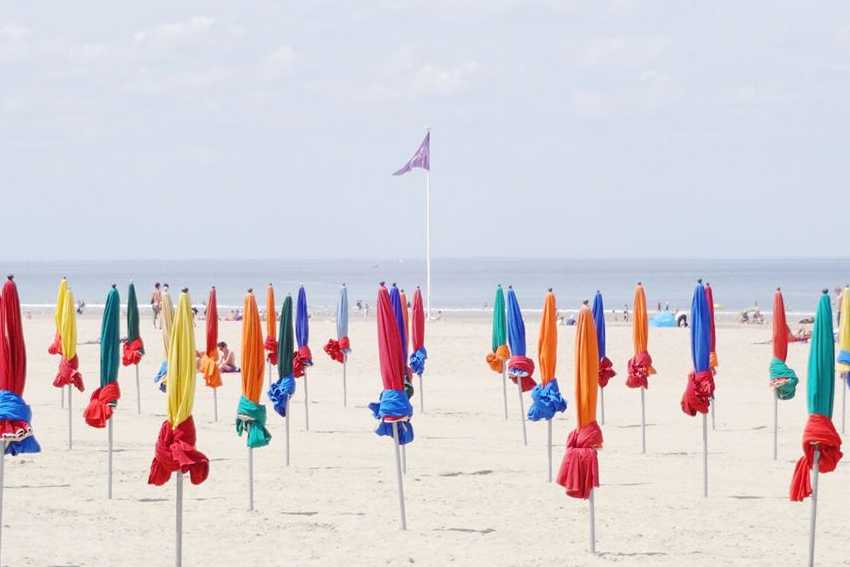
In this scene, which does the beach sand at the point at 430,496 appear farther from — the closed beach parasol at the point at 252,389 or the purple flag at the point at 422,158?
the purple flag at the point at 422,158

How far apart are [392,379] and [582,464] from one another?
7.08 feet

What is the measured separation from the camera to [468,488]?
46.2 feet

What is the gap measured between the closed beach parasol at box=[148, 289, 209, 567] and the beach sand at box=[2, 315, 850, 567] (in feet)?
3.78

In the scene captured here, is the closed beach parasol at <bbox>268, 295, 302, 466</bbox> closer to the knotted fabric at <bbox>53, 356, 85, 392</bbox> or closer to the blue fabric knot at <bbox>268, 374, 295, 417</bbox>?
the blue fabric knot at <bbox>268, 374, 295, 417</bbox>

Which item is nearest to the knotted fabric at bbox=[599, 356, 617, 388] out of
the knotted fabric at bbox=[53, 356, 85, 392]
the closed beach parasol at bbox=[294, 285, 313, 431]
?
the closed beach parasol at bbox=[294, 285, 313, 431]

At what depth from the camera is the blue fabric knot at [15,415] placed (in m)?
10.3

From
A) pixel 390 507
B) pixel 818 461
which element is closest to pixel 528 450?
pixel 390 507

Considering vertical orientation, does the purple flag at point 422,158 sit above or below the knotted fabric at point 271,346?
above

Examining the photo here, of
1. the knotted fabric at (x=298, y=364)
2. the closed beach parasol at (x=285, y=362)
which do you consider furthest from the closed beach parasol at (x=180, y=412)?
the knotted fabric at (x=298, y=364)

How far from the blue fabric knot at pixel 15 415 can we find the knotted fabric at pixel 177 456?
1.28 metres

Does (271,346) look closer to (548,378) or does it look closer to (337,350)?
(337,350)

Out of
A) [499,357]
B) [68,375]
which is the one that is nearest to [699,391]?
[499,357]

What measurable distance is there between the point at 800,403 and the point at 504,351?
6.40 metres

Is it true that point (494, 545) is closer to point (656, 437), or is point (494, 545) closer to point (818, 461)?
point (818, 461)
